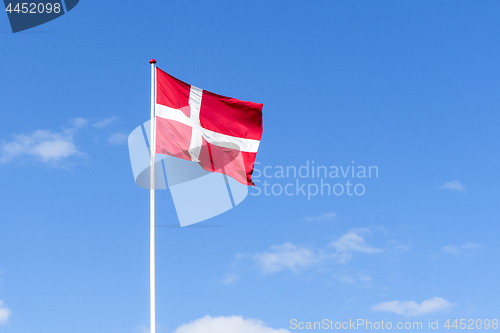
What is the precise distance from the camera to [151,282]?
23281mm

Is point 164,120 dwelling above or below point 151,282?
above

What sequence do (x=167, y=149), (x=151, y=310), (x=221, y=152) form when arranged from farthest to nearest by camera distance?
(x=221, y=152), (x=167, y=149), (x=151, y=310)

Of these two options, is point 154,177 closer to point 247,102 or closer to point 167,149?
point 167,149

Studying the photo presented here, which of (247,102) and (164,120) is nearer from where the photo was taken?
(164,120)

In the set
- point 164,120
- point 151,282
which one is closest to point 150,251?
point 151,282

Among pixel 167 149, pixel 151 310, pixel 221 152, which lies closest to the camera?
pixel 151 310

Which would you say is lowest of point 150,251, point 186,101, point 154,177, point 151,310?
point 151,310

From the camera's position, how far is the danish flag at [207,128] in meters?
25.6

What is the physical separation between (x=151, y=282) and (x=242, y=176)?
5880 millimetres

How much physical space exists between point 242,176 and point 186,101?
371 centimetres

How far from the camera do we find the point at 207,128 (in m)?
26.9

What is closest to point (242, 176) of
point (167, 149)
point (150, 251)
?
point (167, 149)

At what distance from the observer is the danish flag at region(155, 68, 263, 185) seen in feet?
84.0

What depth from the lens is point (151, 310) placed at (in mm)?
22891
